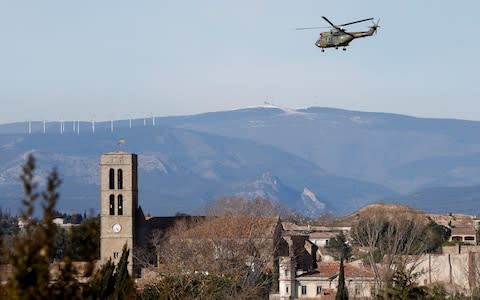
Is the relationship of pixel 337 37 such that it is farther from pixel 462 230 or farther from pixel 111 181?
pixel 462 230

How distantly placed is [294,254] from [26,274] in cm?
6204

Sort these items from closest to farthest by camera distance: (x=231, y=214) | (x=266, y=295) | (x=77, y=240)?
(x=77, y=240)
(x=266, y=295)
(x=231, y=214)

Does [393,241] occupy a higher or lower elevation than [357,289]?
higher

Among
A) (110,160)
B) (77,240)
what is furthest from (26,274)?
(110,160)

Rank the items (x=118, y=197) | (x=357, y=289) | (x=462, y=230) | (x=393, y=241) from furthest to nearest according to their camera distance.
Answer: (x=462, y=230), (x=118, y=197), (x=393, y=241), (x=357, y=289)

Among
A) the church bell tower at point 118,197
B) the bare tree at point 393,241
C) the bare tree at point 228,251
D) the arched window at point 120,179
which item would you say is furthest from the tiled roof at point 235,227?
the bare tree at point 393,241

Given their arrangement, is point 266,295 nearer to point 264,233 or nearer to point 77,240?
point 264,233

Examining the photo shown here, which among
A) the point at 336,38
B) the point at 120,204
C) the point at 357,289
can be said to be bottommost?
the point at 357,289

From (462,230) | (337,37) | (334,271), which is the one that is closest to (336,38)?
(337,37)

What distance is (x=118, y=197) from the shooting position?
7888 cm

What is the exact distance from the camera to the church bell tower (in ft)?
255

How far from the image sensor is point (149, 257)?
246ft

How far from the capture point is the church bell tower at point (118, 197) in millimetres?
77750

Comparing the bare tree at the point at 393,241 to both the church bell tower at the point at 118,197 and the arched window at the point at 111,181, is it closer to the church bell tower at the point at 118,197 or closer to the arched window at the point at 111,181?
the church bell tower at the point at 118,197
